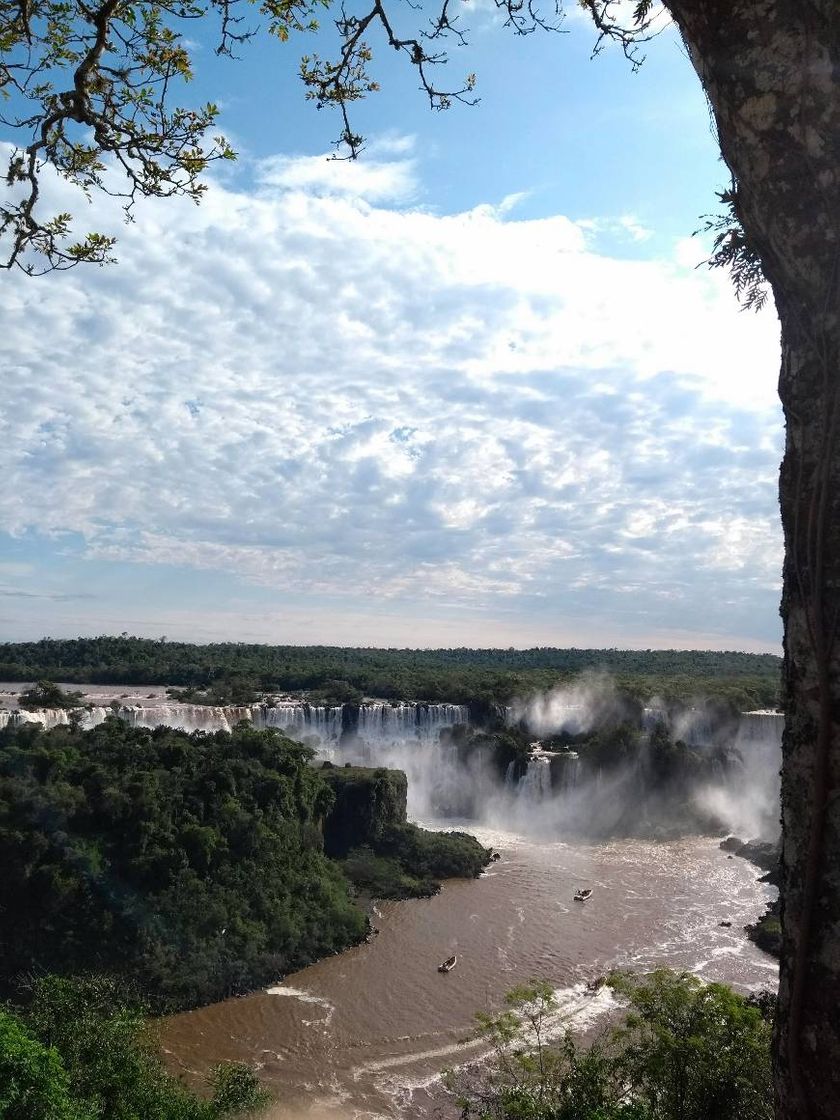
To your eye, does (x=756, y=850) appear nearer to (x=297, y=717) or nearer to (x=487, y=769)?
(x=487, y=769)

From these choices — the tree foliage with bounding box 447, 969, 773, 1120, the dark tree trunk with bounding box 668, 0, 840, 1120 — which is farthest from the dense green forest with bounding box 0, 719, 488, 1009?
the dark tree trunk with bounding box 668, 0, 840, 1120

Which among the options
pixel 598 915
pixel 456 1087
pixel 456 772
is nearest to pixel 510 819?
pixel 456 772

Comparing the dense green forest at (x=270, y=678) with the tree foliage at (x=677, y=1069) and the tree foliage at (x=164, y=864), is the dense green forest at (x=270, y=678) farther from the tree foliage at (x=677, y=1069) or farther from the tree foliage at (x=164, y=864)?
the tree foliage at (x=677, y=1069)

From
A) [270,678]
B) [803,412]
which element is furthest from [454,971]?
[270,678]

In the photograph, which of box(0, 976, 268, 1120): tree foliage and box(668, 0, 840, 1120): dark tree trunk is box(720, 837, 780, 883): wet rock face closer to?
box(0, 976, 268, 1120): tree foliage

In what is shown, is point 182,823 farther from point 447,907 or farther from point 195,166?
point 195,166

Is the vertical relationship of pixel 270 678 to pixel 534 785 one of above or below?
above

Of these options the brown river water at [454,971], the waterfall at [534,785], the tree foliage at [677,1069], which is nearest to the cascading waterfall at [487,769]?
the waterfall at [534,785]
